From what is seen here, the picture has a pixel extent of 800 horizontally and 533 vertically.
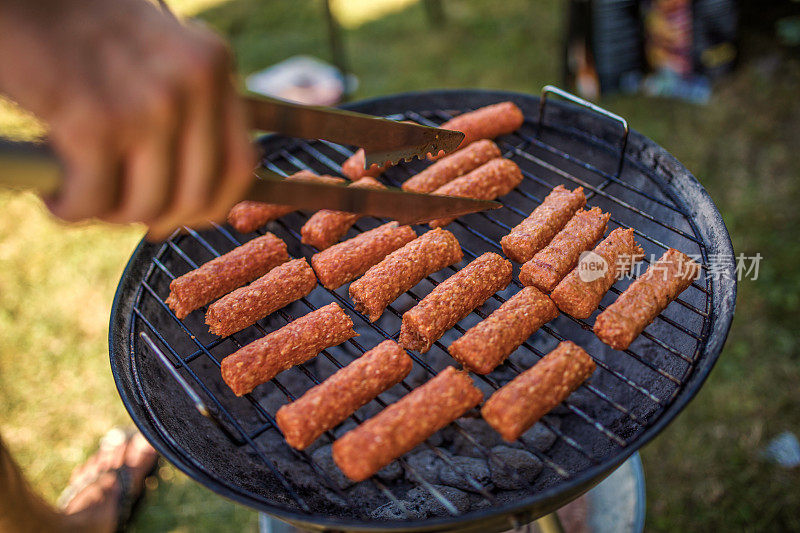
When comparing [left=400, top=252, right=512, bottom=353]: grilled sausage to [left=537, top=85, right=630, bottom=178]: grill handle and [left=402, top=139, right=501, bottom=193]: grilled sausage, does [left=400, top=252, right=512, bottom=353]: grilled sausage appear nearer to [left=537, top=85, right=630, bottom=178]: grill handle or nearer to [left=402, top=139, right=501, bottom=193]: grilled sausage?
[left=402, top=139, right=501, bottom=193]: grilled sausage

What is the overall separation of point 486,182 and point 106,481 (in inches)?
115

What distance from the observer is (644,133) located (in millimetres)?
5461

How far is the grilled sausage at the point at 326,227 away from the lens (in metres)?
2.78

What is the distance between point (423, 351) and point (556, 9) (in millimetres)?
6588

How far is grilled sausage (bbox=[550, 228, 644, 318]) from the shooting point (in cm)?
234

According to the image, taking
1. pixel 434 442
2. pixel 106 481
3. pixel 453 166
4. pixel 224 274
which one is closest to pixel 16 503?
pixel 106 481

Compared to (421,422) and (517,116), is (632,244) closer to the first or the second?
(517,116)

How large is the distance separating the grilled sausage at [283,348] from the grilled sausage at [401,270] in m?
0.12

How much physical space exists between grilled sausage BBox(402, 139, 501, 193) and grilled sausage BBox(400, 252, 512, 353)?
616 millimetres

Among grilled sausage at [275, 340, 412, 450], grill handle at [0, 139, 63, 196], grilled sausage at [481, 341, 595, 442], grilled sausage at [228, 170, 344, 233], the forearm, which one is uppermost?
grill handle at [0, 139, 63, 196]

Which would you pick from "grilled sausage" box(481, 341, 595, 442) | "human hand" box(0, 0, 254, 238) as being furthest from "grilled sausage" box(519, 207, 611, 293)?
"human hand" box(0, 0, 254, 238)

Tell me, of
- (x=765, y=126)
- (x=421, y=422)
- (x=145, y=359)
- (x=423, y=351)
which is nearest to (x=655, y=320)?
(x=423, y=351)

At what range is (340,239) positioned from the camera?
2889 mm

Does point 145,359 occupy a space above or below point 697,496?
above
